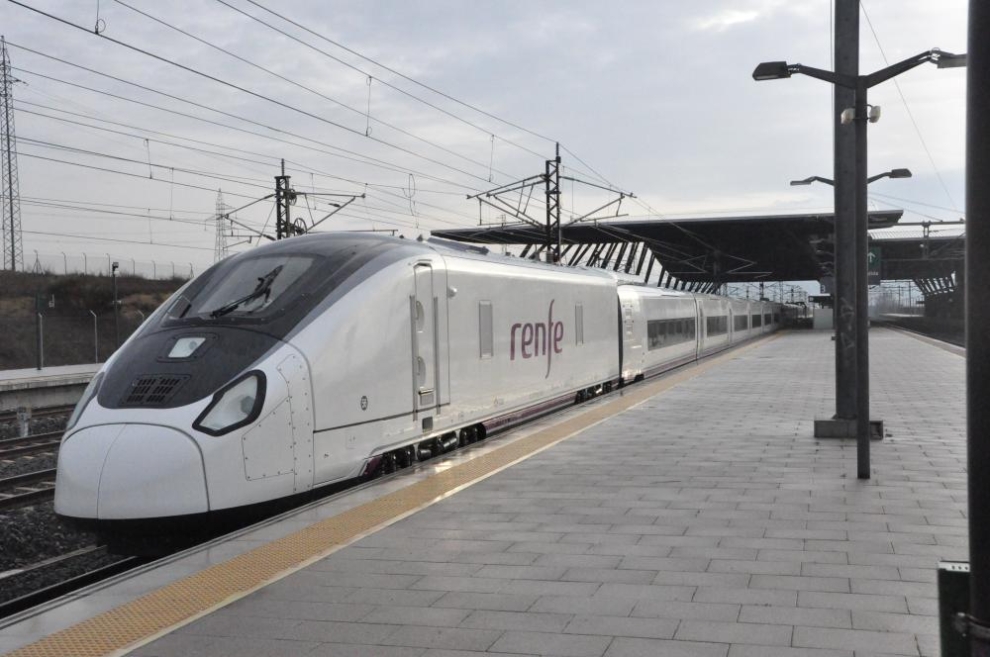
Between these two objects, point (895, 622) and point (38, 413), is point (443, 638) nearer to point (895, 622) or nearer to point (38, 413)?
point (895, 622)

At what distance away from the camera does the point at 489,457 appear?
9.75 m

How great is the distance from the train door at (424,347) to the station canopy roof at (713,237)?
2987 cm

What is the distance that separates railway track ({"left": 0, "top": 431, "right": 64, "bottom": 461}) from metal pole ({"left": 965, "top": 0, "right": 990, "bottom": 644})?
12772mm

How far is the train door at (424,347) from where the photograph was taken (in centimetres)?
916

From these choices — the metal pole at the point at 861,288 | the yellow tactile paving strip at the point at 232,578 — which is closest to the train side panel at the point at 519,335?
the yellow tactile paving strip at the point at 232,578

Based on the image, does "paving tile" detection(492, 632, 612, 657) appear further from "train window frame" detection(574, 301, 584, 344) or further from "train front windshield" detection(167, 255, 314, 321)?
"train window frame" detection(574, 301, 584, 344)

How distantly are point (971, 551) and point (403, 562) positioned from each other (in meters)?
3.97

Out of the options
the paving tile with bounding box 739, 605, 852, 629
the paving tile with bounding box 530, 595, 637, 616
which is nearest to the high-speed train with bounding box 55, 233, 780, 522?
the paving tile with bounding box 530, 595, 637, 616

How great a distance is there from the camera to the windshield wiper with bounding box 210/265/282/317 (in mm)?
7902

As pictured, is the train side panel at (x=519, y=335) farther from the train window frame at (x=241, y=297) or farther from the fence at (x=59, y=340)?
the fence at (x=59, y=340)

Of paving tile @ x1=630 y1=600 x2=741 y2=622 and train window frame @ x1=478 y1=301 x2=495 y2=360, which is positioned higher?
train window frame @ x1=478 y1=301 x2=495 y2=360

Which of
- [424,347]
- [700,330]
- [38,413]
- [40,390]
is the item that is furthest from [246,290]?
[700,330]

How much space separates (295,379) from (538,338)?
6.34 m

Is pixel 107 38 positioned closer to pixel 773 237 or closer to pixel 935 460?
pixel 935 460
